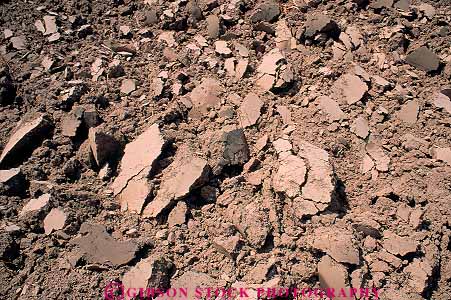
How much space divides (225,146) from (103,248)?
77 cm

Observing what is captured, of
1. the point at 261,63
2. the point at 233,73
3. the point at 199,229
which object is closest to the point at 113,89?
the point at 233,73

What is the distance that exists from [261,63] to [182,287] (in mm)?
1444

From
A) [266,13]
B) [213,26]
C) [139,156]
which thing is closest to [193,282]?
[139,156]

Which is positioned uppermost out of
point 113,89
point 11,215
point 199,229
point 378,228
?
point 113,89

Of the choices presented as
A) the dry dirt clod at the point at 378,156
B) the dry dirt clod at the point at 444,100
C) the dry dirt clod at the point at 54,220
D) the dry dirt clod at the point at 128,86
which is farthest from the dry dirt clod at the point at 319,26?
the dry dirt clod at the point at 54,220

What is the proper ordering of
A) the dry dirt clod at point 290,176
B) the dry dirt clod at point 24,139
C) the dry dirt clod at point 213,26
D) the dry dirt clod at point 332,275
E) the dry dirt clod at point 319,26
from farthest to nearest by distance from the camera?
the dry dirt clod at point 213,26 → the dry dirt clod at point 319,26 → the dry dirt clod at point 24,139 → the dry dirt clod at point 290,176 → the dry dirt clod at point 332,275

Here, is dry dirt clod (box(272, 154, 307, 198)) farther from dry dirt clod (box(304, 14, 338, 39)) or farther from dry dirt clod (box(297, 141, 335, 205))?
dry dirt clod (box(304, 14, 338, 39))

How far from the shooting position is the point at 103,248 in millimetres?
1968

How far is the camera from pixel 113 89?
2.57 m

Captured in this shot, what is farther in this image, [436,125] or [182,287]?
[436,125]

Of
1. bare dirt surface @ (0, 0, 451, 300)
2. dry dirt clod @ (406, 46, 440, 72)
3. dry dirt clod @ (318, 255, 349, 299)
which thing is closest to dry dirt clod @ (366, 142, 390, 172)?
bare dirt surface @ (0, 0, 451, 300)

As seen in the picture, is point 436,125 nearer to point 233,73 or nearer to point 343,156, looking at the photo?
point 343,156

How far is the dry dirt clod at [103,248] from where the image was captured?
194 cm

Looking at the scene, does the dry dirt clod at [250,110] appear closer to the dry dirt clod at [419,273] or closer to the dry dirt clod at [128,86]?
the dry dirt clod at [128,86]
